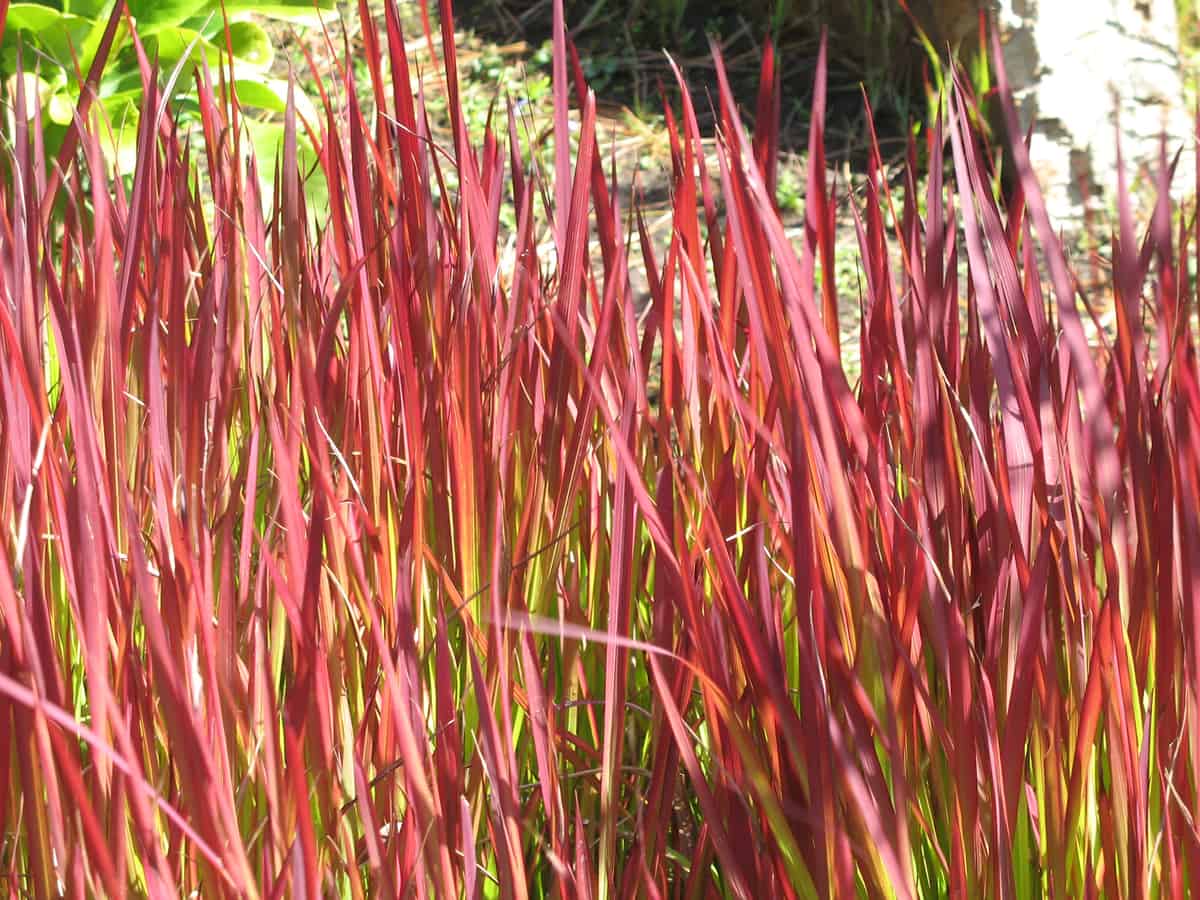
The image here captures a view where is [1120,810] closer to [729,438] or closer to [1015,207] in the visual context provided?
[729,438]

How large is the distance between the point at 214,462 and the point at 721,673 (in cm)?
30

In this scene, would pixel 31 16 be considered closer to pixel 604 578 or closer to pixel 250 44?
pixel 250 44

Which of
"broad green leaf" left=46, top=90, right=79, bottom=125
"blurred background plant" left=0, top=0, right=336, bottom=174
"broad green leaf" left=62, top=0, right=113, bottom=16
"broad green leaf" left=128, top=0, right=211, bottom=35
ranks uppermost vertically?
"broad green leaf" left=62, top=0, right=113, bottom=16

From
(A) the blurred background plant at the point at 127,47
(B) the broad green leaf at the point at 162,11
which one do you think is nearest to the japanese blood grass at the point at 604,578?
(A) the blurred background plant at the point at 127,47

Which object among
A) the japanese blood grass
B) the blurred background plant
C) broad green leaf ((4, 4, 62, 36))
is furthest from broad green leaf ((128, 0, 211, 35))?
the japanese blood grass

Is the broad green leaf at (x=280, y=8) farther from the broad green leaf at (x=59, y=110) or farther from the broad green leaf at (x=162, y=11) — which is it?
the broad green leaf at (x=59, y=110)

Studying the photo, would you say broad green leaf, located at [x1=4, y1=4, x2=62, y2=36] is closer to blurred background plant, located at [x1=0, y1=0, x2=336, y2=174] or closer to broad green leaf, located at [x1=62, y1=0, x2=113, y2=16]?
blurred background plant, located at [x1=0, y1=0, x2=336, y2=174]

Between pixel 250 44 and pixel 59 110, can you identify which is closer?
pixel 59 110

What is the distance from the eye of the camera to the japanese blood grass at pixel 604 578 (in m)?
0.50

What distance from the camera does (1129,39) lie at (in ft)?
8.31

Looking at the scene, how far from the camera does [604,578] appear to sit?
724 mm

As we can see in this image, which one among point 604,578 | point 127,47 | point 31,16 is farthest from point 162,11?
point 604,578

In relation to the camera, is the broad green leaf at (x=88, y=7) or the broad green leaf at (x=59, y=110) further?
the broad green leaf at (x=88, y=7)

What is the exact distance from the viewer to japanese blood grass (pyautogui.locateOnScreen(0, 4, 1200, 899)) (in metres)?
0.50
